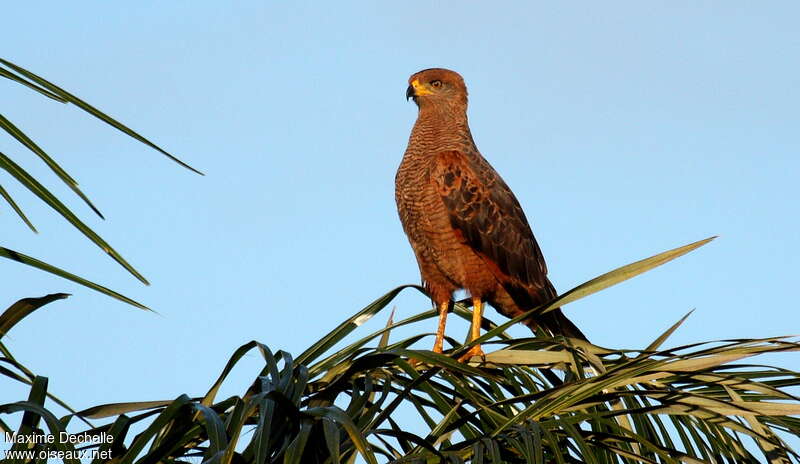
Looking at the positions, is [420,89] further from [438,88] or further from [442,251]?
[442,251]

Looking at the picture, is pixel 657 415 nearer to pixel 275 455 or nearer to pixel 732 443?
pixel 732 443

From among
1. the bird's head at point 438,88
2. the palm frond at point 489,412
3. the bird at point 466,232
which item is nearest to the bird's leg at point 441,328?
the bird at point 466,232

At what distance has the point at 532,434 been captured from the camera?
2508 mm

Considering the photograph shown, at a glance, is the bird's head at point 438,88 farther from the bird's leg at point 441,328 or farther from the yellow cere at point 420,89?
the bird's leg at point 441,328

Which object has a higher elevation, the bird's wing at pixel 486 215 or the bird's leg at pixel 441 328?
the bird's wing at pixel 486 215

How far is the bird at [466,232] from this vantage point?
600 cm

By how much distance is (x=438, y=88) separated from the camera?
6.85 meters


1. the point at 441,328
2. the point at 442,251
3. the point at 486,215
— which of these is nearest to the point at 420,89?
the point at 486,215

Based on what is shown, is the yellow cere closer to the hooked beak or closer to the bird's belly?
the hooked beak

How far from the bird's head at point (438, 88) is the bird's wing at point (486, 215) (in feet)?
2.05

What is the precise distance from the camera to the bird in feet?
19.7

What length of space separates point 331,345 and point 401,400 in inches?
19.9

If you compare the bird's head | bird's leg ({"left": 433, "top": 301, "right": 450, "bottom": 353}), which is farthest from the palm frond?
the bird's head

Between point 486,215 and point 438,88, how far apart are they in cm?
117
